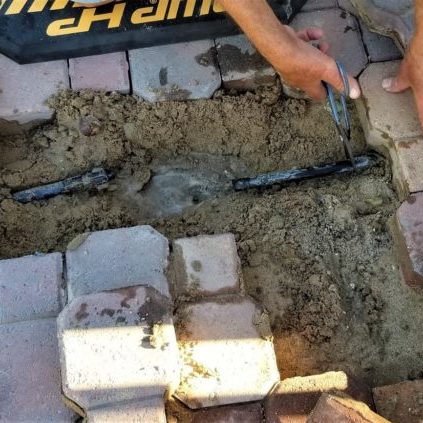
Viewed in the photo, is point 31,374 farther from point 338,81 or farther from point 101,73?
point 338,81

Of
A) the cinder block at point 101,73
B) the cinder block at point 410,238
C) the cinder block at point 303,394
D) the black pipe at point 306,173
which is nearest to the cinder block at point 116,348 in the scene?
the cinder block at point 303,394

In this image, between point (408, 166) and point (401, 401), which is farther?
point (408, 166)

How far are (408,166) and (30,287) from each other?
1521 mm

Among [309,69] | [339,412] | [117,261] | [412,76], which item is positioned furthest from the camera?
[412,76]

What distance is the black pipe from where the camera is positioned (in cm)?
236

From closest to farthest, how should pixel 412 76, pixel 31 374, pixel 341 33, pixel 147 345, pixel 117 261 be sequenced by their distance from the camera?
pixel 147 345
pixel 31 374
pixel 117 261
pixel 412 76
pixel 341 33

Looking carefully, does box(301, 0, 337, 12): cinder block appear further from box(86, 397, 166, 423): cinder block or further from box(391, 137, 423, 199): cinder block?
box(86, 397, 166, 423): cinder block

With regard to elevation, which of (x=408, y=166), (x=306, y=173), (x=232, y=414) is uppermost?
(x=408, y=166)

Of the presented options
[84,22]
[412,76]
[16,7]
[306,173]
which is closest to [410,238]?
[306,173]

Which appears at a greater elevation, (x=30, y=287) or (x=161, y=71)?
(x=161, y=71)

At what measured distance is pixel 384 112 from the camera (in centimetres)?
228

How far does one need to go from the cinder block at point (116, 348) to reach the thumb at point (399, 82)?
4.32 ft

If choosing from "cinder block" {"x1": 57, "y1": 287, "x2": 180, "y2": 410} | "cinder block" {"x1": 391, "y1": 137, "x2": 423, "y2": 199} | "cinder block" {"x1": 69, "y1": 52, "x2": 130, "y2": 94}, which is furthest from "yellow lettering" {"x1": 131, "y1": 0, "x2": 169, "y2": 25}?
"cinder block" {"x1": 57, "y1": 287, "x2": 180, "y2": 410}

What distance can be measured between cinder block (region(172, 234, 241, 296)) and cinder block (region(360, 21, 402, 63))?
1.08 m
